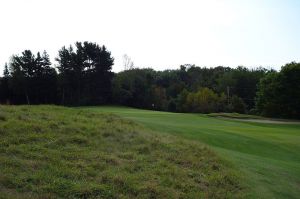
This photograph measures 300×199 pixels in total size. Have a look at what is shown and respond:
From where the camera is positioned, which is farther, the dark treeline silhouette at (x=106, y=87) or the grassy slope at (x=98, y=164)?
the dark treeline silhouette at (x=106, y=87)

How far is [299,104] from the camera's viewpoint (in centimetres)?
6250

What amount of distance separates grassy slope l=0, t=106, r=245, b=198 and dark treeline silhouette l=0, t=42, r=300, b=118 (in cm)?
4004

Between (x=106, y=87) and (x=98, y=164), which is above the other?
(x=106, y=87)

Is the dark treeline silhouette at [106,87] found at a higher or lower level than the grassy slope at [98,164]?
higher

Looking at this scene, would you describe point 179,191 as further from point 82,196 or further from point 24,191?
point 24,191

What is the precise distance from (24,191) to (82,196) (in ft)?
3.37

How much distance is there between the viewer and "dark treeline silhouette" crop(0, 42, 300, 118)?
64.1 m

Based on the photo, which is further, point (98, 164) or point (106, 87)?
point (106, 87)

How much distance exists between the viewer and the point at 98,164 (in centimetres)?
928

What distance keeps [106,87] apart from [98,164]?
69.8 meters

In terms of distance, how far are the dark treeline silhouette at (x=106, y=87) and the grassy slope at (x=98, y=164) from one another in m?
40.0

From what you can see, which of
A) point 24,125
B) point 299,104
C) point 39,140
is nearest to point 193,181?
point 39,140

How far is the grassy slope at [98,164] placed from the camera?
775 centimetres

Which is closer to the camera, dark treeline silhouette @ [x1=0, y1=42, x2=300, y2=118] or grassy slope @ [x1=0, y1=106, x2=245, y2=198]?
grassy slope @ [x1=0, y1=106, x2=245, y2=198]
